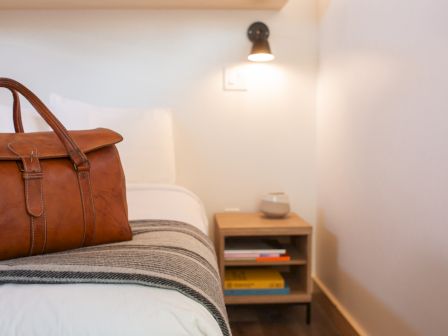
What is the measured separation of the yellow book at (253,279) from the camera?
172 centimetres

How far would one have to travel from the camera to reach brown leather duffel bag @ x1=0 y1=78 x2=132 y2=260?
2.49 ft

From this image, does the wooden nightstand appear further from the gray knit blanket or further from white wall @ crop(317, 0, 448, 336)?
the gray knit blanket

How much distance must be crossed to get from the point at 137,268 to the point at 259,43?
142cm

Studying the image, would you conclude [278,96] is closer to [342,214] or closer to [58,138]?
[342,214]

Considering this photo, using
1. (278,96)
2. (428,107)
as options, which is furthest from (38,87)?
(428,107)

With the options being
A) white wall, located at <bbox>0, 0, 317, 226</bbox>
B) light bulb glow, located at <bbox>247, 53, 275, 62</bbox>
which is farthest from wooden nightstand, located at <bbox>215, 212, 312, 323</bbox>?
light bulb glow, located at <bbox>247, 53, 275, 62</bbox>

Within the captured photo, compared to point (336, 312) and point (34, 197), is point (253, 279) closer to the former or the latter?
point (336, 312)

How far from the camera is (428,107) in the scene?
104 centimetres

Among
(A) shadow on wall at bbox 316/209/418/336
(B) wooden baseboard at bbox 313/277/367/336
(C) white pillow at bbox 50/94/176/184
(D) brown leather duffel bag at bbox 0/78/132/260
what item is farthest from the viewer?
(C) white pillow at bbox 50/94/176/184

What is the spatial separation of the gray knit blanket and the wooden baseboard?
3.10 feet

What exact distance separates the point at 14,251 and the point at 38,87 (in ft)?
4.46

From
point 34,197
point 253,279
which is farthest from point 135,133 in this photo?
point 34,197

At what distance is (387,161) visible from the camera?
50.1 inches

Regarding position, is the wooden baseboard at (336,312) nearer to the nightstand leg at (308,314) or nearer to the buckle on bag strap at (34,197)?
the nightstand leg at (308,314)
